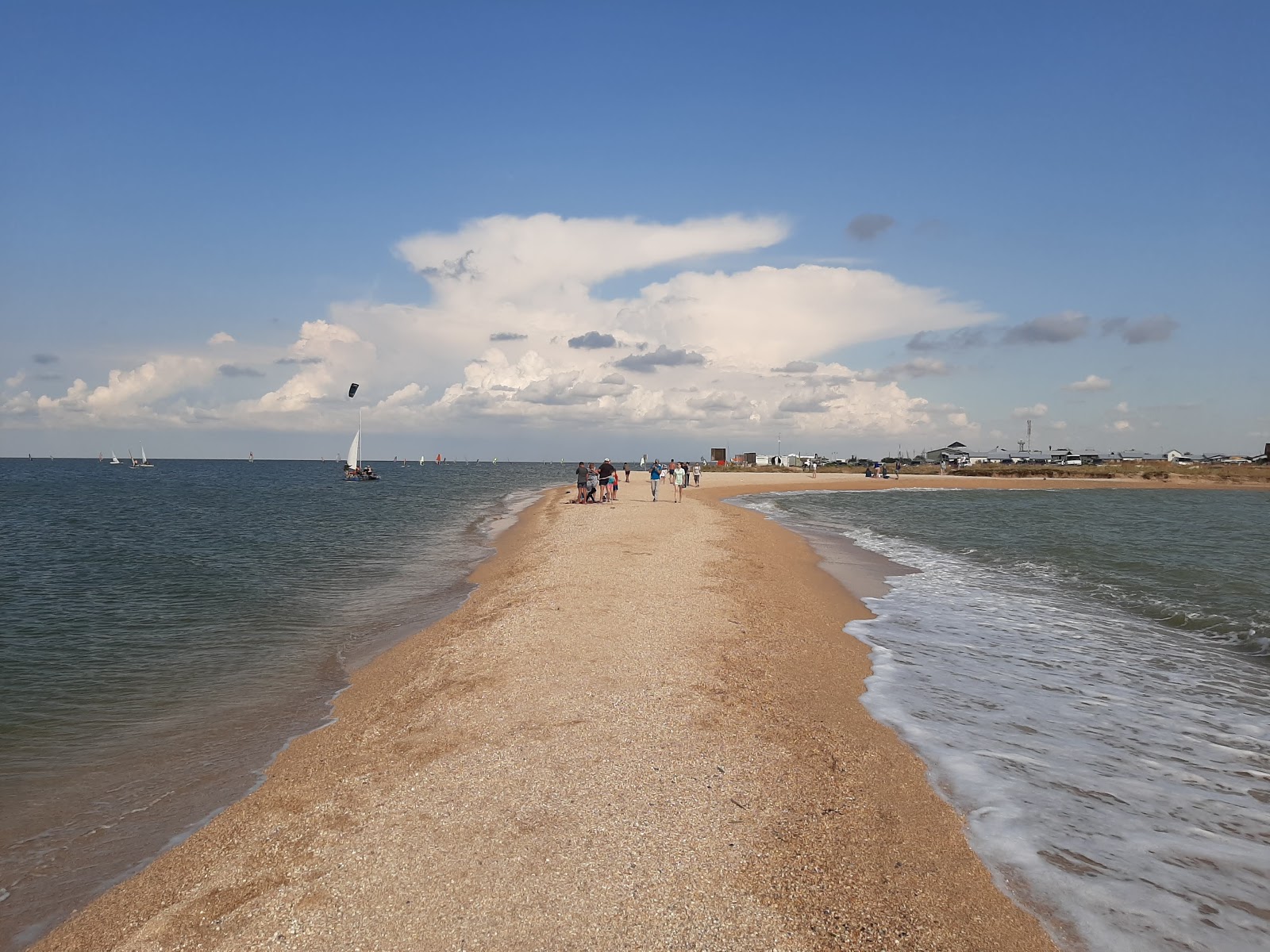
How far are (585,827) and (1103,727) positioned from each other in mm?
7055

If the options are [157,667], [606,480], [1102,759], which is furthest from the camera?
[606,480]

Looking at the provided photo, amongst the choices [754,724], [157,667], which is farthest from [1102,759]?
[157,667]

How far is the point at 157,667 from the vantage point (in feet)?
37.9

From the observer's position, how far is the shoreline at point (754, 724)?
465 cm

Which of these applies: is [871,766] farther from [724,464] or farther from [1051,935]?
[724,464]

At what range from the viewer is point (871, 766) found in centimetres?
693

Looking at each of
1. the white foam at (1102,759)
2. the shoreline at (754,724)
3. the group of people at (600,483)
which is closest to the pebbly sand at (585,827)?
the shoreline at (754,724)

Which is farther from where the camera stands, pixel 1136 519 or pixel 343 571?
pixel 1136 519

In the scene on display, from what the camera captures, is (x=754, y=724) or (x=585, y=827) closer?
(x=585, y=827)

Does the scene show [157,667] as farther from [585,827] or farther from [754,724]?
[754,724]

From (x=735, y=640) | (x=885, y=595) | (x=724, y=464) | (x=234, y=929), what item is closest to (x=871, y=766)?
(x=735, y=640)

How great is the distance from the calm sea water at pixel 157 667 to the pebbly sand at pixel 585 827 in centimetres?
77

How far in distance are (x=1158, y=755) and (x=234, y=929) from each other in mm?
9197

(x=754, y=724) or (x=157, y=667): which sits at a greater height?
(x=754, y=724)
